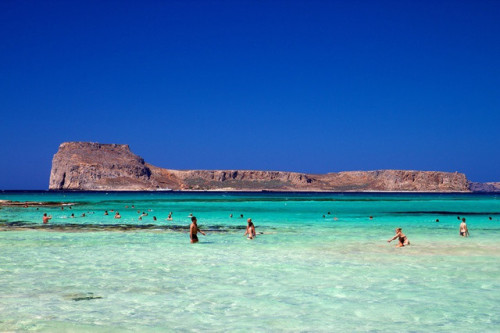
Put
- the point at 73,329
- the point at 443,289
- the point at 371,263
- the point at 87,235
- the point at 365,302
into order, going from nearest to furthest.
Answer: the point at 73,329 → the point at 365,302 → the point at 443,289 → the point at 371,263 → the point at 87,235

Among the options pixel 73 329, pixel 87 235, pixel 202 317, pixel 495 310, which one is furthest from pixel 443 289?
pixel 87 235

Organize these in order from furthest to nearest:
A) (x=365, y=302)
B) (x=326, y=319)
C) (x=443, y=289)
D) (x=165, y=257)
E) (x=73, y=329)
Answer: (x=165, y=257), (x=443, y=289), (x=365, y=302), (x=326, y=319), (x=73, y=329)

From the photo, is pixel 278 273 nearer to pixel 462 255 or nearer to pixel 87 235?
pixel 462 255

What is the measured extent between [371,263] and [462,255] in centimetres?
519

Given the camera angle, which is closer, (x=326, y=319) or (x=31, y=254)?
(x=326, y=319)

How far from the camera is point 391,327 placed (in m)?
11.3

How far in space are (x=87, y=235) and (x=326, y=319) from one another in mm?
23848

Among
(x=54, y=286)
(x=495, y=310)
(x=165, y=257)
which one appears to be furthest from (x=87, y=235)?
(x=495, y=310)

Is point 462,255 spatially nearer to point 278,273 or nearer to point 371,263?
point 371,263

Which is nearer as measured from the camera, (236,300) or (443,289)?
(236,300)

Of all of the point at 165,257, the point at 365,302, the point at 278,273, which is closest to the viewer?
the point at 365,302

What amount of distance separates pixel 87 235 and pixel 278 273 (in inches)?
723

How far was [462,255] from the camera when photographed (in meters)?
22.9

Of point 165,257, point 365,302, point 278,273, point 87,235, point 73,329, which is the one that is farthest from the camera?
point 87,235
